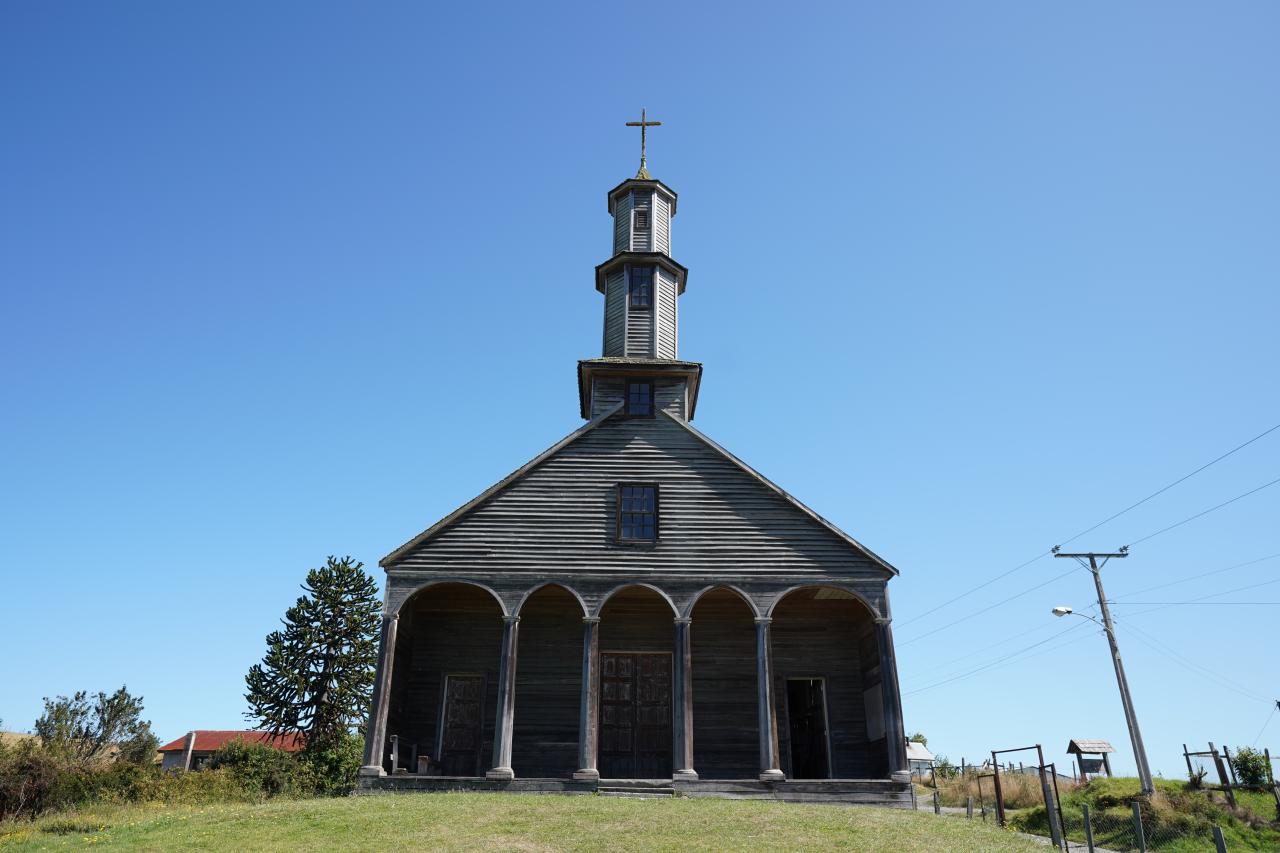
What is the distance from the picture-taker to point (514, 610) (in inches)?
824

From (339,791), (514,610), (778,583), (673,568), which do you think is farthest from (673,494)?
(339,791)

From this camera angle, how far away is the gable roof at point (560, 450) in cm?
2122

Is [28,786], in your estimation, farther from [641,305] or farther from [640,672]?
[641,305]

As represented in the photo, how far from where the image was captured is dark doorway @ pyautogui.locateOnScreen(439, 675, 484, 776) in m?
22.3

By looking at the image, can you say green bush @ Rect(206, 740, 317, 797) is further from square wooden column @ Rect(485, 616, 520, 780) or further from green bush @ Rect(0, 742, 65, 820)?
square wooden column @ Rect(485, 616, 520, 780)

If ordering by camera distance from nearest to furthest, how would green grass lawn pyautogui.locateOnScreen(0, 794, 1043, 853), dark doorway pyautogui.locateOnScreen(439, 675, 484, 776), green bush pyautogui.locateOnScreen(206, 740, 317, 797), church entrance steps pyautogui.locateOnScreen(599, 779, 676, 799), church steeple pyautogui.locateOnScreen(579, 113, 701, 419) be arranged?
1. green grass lawn pyautogui.locateOnScreen(0, 794, 1043, 853)
2. church entrance steps pyautogui.locateOnScreen(599, 779, 676, 799)
3. dark doorway pyautogui.locateOnScreen(439, 675, 484, 776)
4. church steeple pyautogui.locateOnScreen(579, 113, 701, 419)
5. green bush pyautogui.locateOnScreen(206, 740, 317, 797)

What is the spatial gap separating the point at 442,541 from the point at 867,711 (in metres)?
12.1

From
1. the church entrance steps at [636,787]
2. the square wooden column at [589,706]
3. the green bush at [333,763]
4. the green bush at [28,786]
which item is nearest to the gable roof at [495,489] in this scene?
the square wooden column at [589,706]

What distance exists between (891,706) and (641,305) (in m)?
14.0

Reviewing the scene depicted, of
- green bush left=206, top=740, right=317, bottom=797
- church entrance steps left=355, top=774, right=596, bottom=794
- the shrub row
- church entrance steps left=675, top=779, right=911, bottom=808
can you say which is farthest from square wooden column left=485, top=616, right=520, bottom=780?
green bush left=206, top=740, right=317, bottom=797

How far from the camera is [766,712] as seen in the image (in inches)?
790

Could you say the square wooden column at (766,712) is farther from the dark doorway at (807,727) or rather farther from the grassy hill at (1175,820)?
the grassy hill at (1175,820)

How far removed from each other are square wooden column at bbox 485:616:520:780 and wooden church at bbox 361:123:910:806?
5 cm

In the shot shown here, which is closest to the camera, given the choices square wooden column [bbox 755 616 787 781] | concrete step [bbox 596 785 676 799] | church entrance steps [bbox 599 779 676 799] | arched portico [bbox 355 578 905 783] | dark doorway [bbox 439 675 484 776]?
concrete step [bbox 596 785 676 799]
